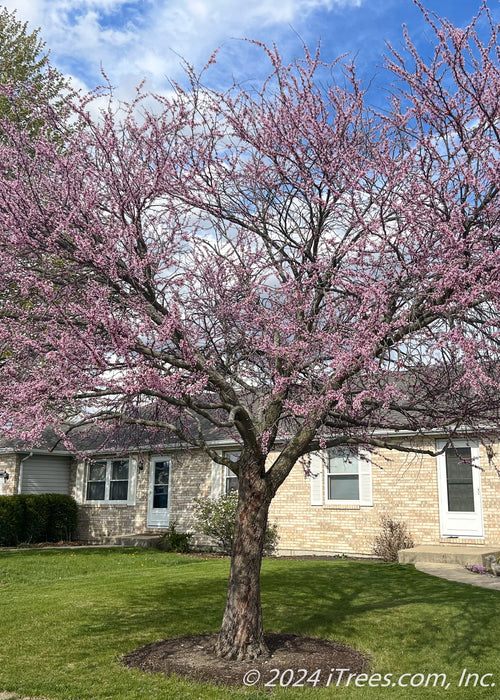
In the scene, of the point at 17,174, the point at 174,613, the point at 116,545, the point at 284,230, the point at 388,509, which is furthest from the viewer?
the point at 116,545

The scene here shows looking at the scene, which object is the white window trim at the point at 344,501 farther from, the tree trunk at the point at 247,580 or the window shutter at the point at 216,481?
the tree trunk at the point at 247,580

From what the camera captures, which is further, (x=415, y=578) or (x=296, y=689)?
(x=415, y=578)

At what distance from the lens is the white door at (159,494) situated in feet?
66.0

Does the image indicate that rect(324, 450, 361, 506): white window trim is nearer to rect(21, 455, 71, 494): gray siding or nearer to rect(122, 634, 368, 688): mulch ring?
rect(122, 634, 368, 688): mulch ring

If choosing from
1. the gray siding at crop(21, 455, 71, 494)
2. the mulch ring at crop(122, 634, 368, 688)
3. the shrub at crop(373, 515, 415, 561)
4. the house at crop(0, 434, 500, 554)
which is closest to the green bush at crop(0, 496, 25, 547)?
the house at crop(0, 434, 500, 554)

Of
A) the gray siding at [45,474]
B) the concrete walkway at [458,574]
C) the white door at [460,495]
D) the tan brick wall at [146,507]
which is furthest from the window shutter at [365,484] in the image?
the gray siding at [45,474]

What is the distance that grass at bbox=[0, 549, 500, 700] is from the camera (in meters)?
5.78

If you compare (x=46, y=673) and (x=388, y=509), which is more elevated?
(x=388, y=509)

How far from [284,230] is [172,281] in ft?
4.96

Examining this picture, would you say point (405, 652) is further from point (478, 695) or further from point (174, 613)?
point (174, 613)

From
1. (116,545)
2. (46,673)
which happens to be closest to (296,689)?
(46,673)

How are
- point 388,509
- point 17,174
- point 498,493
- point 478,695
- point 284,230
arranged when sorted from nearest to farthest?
point 478,695 < point 17,174 < point 284,230 < point 498,493 < point 388,509

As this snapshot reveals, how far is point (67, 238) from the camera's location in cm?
673

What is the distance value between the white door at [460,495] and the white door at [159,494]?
874 cm
